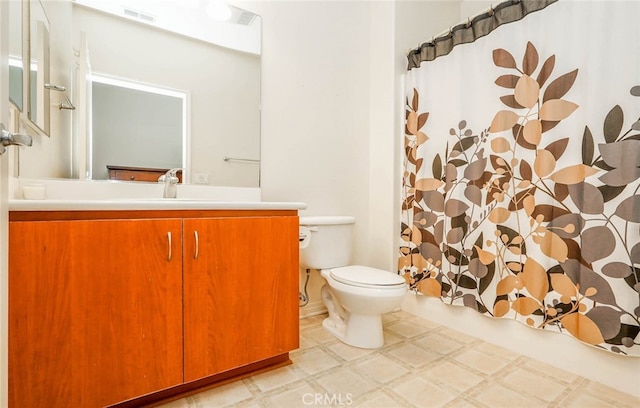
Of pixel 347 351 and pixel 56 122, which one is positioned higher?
pixel 56 122

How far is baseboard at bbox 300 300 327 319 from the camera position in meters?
2.06

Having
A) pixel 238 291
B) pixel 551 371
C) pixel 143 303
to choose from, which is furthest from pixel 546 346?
pixel 143 303

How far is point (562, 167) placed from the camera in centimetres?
139

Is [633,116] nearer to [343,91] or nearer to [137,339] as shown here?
[343,91]

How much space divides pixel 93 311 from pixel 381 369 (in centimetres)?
119

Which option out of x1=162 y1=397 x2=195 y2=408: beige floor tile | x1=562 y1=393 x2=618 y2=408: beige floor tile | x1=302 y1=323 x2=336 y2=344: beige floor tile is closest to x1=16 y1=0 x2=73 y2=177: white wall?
x1=162 y1=397 x2=195 y2=408: beige floor tile

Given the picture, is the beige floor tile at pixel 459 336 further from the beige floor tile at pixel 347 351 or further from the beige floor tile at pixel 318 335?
the beige floor tile at pixel 318 335

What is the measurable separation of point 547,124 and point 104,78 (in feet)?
6.93

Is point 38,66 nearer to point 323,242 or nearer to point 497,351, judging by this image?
point 323,242

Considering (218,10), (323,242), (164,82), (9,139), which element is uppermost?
(218,10)

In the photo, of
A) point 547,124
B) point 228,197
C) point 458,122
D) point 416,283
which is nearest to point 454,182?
point 458,122

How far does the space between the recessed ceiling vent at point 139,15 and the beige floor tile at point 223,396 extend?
5.85 feet

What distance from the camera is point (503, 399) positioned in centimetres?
123

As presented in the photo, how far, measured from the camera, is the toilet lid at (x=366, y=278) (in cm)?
153
